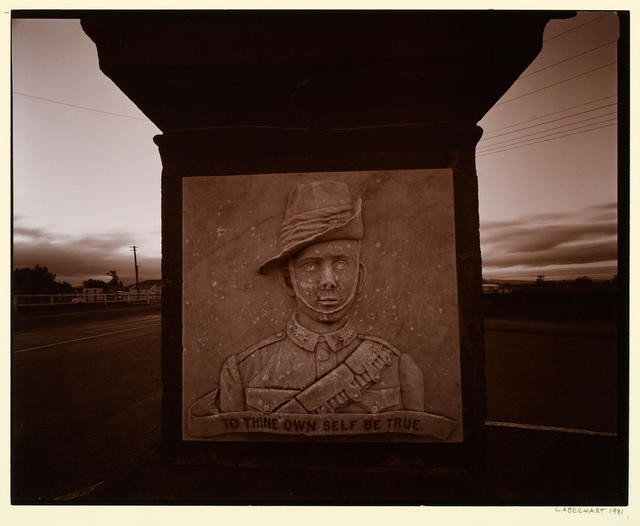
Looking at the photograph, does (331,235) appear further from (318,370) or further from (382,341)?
(318,370)

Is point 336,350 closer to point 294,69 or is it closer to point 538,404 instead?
point 294,69

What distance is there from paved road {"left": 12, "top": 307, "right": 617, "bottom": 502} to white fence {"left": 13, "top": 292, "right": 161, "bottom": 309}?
17 centimetres

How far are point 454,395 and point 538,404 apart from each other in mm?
1283

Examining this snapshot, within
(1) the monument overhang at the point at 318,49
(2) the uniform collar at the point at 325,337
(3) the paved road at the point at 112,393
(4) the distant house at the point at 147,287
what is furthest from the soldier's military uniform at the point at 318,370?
(4) the distant house at the point at 147,287

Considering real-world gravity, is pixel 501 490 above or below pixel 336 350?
below

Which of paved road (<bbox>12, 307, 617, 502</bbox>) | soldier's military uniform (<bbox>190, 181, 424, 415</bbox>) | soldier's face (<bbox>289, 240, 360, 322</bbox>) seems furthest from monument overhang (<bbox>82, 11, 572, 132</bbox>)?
paved road (<bbox>12, 307, 617, 502</bbox>)

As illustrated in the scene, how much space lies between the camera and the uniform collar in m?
1.76

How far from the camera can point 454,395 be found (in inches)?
70.7

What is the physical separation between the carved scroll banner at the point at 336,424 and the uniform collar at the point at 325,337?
391 mm

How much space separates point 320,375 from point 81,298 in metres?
1.96

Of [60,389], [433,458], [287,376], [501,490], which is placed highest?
[287,376]

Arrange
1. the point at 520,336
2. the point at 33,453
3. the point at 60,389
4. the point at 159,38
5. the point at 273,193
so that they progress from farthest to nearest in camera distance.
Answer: the point at 520,336 < the point at 60,389 < the point at 33,453 < the point at 273,193 < the point at 159,38

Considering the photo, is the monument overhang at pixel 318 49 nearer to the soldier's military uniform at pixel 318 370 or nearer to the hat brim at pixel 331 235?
the soldier's military uniform at pixel 318 370

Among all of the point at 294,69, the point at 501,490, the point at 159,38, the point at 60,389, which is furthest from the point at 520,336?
the point at 60,389
